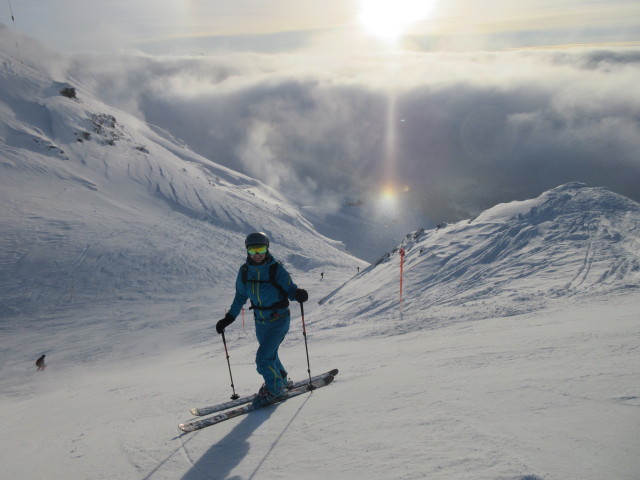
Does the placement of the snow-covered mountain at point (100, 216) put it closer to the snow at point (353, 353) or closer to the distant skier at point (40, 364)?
the snow at point (353, 353)

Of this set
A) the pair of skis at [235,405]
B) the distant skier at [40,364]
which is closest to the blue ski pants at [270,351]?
the pair of skis at [235,405]

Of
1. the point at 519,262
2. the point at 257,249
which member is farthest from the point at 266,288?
the point at 519,262

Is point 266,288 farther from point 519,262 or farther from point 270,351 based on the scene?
point 519,262

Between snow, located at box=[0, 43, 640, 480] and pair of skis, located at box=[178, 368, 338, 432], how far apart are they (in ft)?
0.57

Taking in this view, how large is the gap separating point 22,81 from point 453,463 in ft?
234

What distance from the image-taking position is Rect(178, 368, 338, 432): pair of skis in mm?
5244

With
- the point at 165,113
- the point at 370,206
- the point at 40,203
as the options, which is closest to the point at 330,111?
the point at 165,113

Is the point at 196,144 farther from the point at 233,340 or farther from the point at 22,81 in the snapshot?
the point at 233,340

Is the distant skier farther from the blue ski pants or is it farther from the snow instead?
the blue ski pants

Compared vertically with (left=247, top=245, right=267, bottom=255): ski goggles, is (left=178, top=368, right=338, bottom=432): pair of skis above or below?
below

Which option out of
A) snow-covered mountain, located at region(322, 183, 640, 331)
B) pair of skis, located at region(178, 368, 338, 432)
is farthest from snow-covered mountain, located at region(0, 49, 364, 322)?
pair of skis, located at region(178, 368, 338, 432)

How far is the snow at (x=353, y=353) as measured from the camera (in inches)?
147

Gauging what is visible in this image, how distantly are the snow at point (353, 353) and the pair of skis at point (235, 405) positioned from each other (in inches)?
6.9

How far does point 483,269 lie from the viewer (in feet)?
48.0
